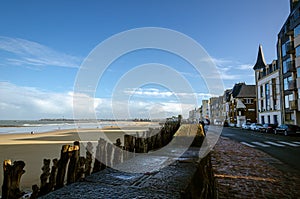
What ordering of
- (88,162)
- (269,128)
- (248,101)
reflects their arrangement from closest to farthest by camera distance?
1. (88,162)
2. (269,128)
3. (248,101)

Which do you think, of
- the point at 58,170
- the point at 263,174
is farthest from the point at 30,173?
the point at 263,174

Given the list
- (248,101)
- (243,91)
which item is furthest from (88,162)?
(243,91)

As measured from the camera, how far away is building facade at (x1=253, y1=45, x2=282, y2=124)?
39656 mm

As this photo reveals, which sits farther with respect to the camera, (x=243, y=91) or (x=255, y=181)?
(x=243, y=91)

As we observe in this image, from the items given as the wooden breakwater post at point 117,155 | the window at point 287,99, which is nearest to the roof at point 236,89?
the window at point 287,99

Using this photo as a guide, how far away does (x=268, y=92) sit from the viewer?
43938mm

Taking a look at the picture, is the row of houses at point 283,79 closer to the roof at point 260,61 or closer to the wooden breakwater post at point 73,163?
the roof at point 260,61

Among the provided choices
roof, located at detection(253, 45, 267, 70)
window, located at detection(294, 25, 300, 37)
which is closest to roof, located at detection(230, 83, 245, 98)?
roof, located at detection(253, 45, 267, 70)

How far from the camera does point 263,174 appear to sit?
24.3ft

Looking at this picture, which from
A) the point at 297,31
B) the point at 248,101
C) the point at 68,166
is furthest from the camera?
the point at 248,101

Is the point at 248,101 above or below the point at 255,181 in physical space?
above

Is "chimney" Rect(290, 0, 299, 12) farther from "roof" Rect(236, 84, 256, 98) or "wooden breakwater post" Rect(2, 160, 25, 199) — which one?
"wooden breakwater post" Rect(2, 160, 25, 199)

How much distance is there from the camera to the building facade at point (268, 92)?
3966 centimetres

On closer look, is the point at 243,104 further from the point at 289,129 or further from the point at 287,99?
the point at 289,129
